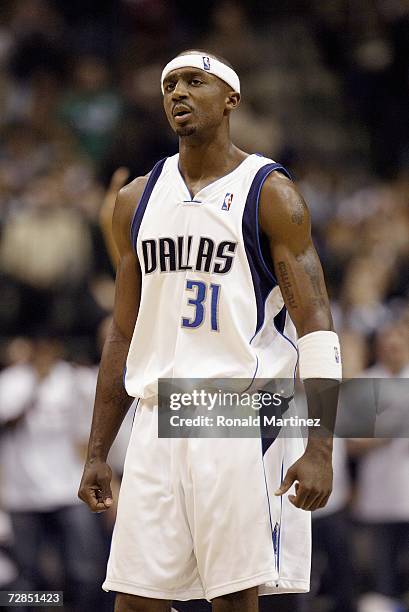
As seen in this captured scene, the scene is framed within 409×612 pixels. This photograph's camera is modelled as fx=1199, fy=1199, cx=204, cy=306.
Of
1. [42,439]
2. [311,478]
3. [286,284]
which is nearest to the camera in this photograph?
[311,478]

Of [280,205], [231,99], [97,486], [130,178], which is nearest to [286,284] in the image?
[280,205]

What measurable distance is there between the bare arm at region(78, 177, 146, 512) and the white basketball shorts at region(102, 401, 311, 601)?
26 cm

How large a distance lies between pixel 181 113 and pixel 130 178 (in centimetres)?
585

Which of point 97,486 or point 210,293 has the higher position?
point 210,293

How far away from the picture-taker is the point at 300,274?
13.4ft

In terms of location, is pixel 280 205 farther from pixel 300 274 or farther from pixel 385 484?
pixel 385 484

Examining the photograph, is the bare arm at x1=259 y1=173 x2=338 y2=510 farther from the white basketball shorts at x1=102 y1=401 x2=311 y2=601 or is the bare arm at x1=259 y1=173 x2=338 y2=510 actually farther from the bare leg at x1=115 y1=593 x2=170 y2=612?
the bare leg at x1=115 y1=593 x2=170 y2=612

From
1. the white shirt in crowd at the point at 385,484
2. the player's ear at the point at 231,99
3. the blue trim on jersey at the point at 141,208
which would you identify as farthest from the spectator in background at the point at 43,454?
the player's ear at the point at 231,99

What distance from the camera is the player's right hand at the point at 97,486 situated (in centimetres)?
439

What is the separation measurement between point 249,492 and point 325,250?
228 inches

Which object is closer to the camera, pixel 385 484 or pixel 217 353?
pixel 217 353

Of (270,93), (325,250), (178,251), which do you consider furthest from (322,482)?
(270,93)

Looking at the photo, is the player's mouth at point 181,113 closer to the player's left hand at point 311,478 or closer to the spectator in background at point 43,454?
the player's left hand at point 311,478

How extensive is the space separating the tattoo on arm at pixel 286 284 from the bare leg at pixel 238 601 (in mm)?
974
